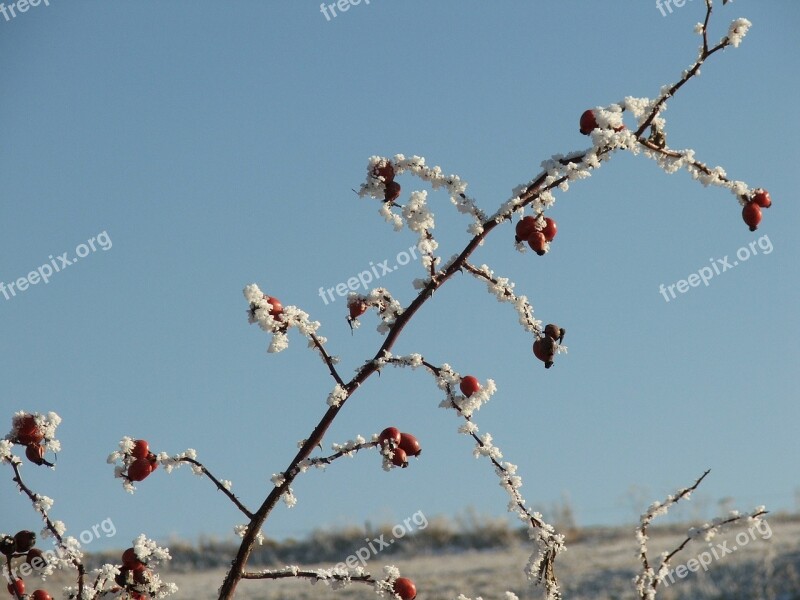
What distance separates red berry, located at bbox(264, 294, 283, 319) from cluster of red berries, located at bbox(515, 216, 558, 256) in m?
0.57

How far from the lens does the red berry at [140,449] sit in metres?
2.09

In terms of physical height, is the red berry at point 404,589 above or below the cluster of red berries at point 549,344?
below

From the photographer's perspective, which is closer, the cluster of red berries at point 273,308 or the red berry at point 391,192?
the cluster of red berries at point 273,308

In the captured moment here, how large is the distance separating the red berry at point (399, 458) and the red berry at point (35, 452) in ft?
3.03

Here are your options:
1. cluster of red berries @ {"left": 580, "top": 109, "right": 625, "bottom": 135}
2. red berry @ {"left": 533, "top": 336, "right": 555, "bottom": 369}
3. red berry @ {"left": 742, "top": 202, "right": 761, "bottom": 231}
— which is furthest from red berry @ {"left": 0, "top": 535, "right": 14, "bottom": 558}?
red berry @ {"left": 742, "top": 202, "right": 761, "bottom": 231}

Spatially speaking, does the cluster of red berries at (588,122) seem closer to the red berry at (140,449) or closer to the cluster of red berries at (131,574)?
the red berry at (140,449)

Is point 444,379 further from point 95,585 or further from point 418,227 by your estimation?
point 95,585

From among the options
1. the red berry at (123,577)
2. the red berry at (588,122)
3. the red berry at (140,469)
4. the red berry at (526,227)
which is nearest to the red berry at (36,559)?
the red berry at (123,577)

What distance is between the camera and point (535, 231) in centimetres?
206

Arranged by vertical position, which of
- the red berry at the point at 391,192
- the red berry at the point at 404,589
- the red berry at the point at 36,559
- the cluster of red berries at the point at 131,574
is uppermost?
the red berry at the point at 391,192

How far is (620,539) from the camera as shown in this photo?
11.7 m

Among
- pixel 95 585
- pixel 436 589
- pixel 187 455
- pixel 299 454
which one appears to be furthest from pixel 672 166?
pixel 436 589

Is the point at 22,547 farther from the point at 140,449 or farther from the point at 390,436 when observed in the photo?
the point at 390,436

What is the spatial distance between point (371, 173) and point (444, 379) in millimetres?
521
